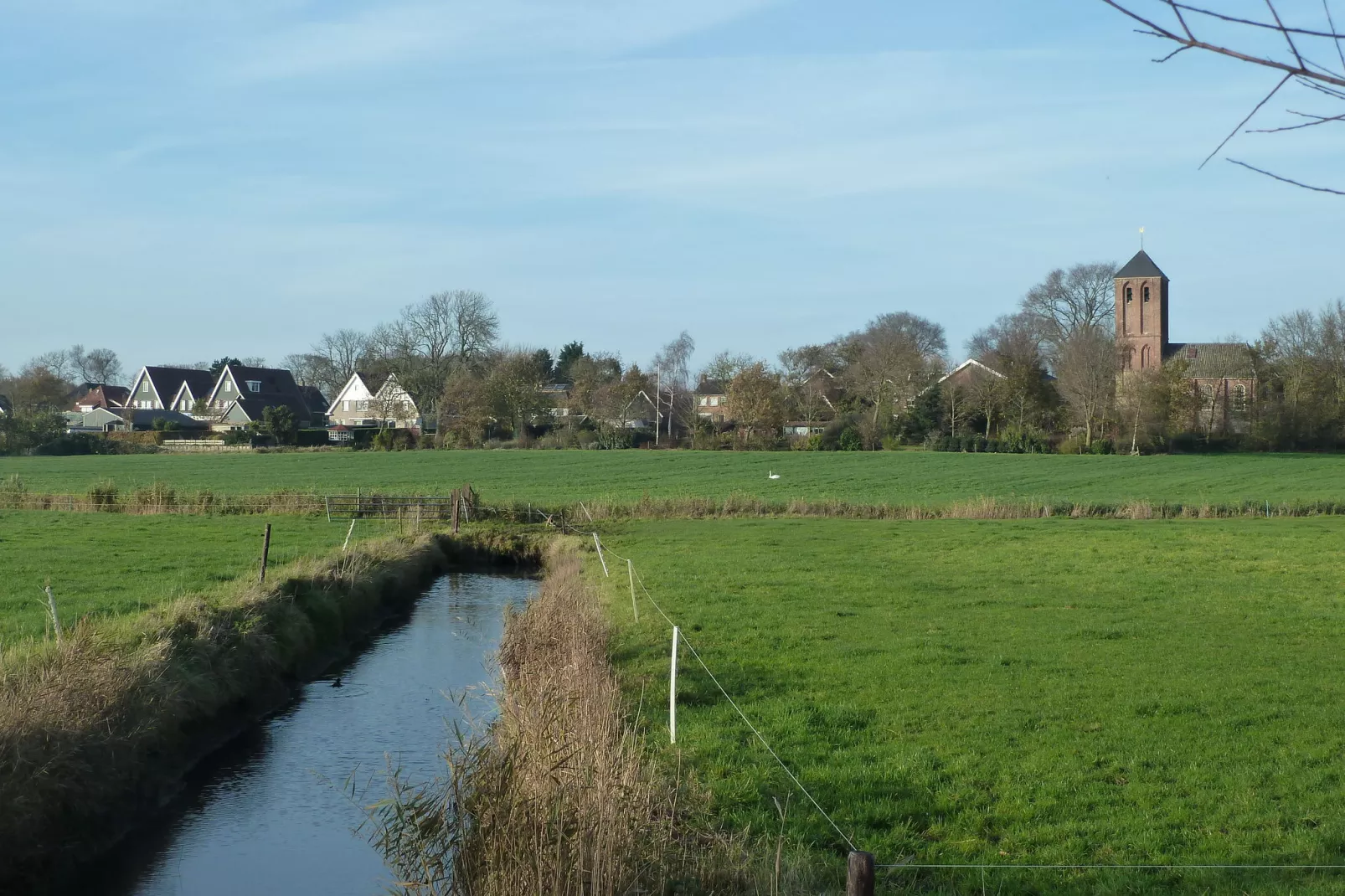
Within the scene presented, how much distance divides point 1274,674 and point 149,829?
41.1ft

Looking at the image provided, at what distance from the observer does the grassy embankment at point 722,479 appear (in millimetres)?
42531

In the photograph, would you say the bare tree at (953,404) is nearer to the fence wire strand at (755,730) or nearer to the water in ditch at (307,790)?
the fence wire strand at (755,730)

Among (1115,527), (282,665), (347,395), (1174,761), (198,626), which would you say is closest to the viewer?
(1174,761)

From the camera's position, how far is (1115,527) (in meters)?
35.6

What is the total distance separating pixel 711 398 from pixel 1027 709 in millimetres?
108530

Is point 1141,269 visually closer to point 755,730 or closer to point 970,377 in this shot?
point 970,377

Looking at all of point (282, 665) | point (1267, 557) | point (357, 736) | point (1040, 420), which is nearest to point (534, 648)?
point (357, 736)

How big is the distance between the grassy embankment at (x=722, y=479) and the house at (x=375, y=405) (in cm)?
1370

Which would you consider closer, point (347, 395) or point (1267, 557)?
point (1267, 557)

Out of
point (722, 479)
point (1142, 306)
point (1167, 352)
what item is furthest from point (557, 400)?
point (1167, 352)

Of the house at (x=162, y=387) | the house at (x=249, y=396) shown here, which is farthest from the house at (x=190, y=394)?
the house at (x=249, y=396)

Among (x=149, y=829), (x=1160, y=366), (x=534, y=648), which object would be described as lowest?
(x=149, y=829)

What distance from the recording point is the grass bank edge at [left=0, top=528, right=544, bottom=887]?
10.6 m

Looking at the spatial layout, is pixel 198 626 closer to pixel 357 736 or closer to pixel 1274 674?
pixel 357 736
